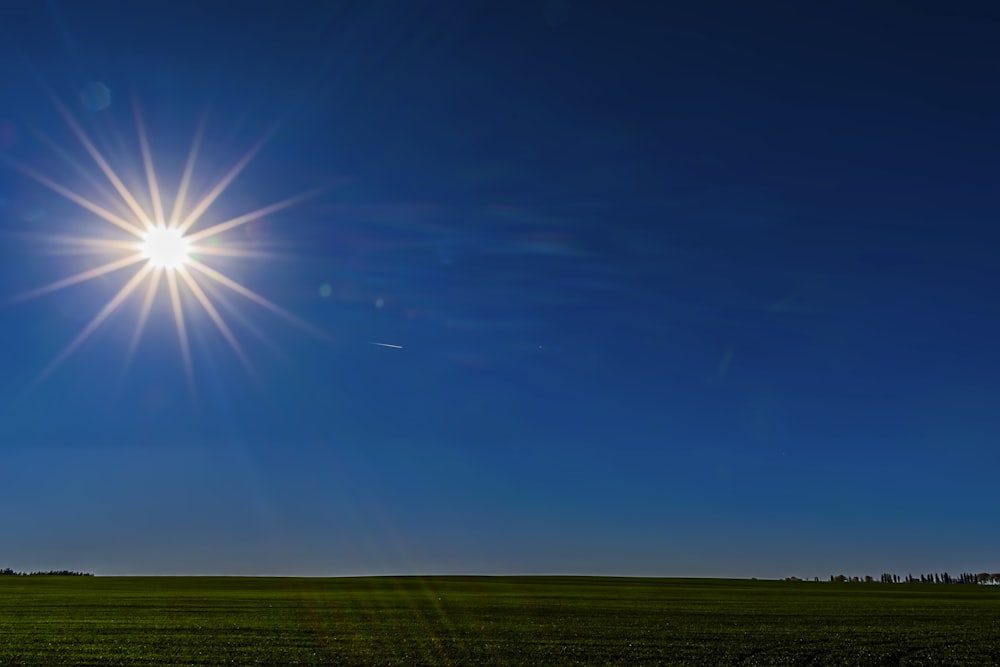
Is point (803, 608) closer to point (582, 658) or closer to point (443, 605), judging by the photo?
point (443, 605)

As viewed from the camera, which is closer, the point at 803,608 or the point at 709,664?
the point at 709,664

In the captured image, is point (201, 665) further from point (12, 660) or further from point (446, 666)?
point (446, 666)

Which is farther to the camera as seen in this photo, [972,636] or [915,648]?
[972,636]

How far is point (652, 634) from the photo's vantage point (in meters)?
44.3

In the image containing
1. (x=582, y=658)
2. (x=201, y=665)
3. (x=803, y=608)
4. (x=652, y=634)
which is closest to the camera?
(x=201, y=665)

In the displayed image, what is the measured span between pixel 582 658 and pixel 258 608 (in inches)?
1411

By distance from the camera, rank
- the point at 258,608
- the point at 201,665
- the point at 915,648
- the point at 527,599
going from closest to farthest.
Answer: the point at 201,665, the point at 915,648, the point at 258,608, the point at 527,599

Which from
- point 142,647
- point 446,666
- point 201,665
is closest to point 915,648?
point 446,666

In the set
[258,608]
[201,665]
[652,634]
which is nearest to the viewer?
[201,665]

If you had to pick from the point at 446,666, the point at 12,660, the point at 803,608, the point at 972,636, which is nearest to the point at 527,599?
the point at 803,608

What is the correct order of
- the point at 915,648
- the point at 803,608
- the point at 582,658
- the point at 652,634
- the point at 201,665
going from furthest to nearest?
the point at 803,608, the point at 652,634, the point at 915,648, the point at 582,658, the point at 201,665

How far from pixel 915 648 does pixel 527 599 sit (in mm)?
42698

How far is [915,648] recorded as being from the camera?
132ft

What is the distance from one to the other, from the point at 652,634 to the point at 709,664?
36.0ft
